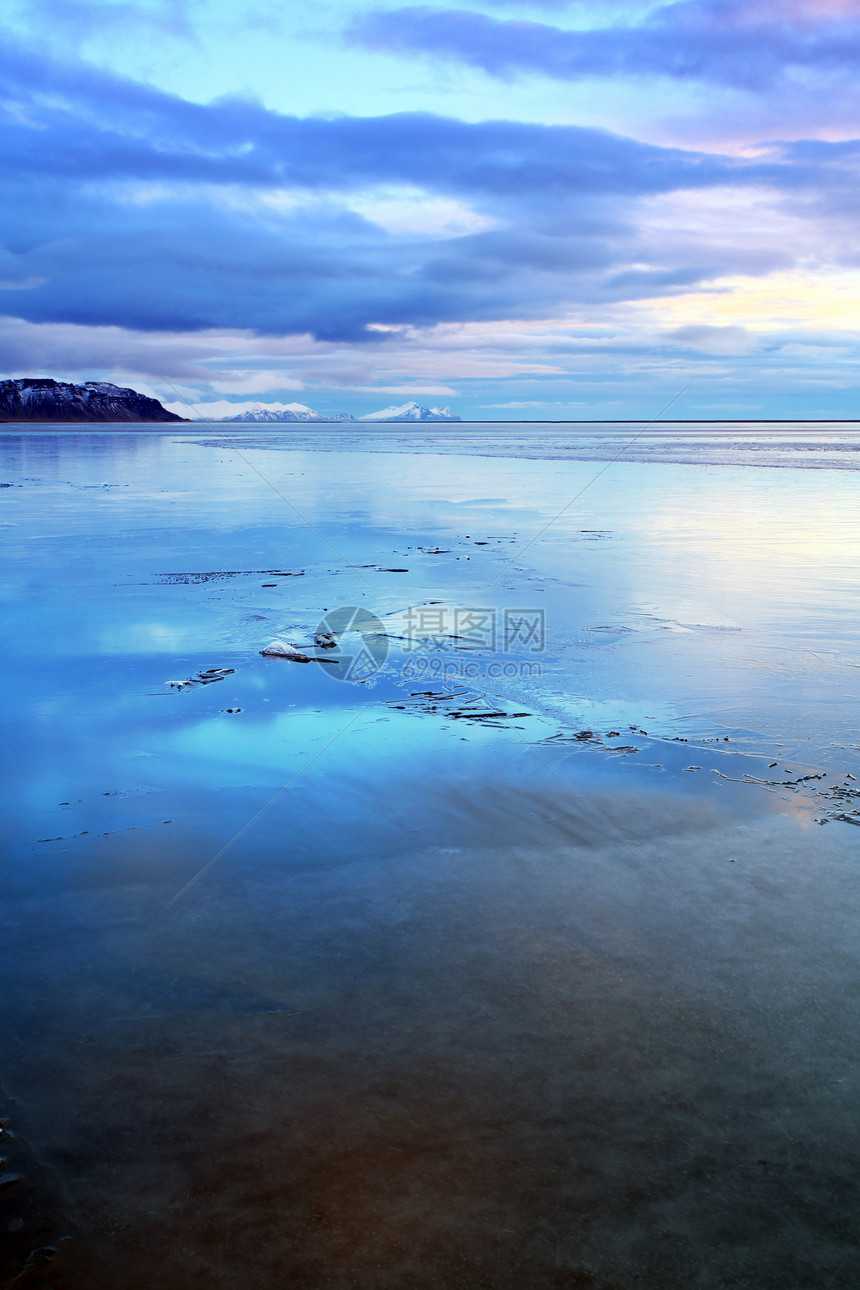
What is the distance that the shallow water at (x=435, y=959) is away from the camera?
2518mm

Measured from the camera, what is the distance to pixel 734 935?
3922 mm

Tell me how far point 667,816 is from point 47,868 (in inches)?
135

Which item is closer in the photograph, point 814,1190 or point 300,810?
point 814,1190

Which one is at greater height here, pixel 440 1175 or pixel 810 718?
pixel 810 718

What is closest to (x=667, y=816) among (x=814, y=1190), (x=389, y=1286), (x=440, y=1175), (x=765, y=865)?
(x=765, y=865)

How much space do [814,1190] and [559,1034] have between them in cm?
95

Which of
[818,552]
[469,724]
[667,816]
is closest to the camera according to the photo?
[667,816]

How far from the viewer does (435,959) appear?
372cm

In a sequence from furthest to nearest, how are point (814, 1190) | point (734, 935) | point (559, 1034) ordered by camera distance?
point (734, 935) < point (559, 1034) < point (814, 1190)

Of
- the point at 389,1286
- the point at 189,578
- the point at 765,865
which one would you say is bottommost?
the point at 389,1286

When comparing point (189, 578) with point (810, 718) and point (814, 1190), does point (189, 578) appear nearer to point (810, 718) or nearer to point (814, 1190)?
point (810, 718)

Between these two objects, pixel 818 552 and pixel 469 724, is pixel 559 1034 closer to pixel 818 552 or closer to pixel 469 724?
pixel 469 724

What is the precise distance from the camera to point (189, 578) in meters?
12.6

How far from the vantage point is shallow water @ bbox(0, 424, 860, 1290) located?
99.1 inches
